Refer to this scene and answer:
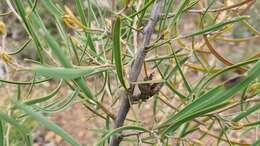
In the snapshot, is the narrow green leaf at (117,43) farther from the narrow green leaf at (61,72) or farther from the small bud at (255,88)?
the small bud at (255,88)

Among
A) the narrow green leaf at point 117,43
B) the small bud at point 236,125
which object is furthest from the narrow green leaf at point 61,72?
the small bud at point 236,125

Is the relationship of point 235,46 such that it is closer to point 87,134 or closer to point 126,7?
point 87,134

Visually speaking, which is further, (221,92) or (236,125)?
(236,125)

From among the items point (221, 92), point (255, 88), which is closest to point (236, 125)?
point (255, 88)

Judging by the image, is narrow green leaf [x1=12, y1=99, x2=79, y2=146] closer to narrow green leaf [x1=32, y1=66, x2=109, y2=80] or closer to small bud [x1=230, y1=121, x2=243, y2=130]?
narrow green leaf [x1=32, y1=66, x2=109, y2=80]

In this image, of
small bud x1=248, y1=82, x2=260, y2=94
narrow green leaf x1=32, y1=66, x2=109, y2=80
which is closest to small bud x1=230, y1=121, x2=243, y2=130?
small bud x1=248, y1=82, x2=260, y2=94

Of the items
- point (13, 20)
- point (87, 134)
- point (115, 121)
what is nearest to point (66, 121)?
point (87, 134)

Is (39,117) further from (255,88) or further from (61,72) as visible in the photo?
(255,88)

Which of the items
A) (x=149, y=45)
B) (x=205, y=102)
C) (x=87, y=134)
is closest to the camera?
(x=205, y=102)

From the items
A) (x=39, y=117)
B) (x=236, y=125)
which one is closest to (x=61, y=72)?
(x=39, y=117)

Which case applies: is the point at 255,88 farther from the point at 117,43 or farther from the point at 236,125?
the point at 117,43

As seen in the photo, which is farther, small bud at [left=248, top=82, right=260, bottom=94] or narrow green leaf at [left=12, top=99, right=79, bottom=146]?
small bud at [left=248, top=82, right=260, bottom=94]
